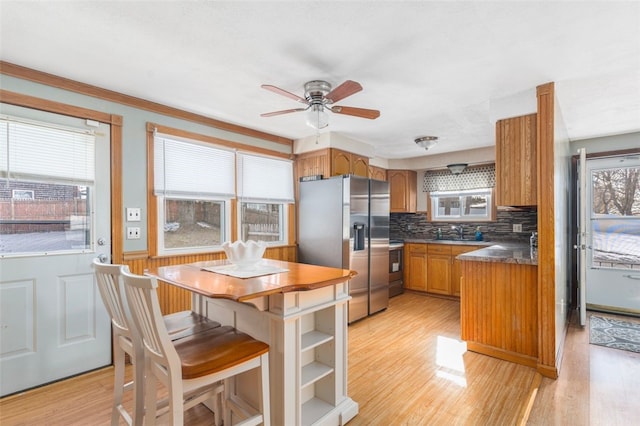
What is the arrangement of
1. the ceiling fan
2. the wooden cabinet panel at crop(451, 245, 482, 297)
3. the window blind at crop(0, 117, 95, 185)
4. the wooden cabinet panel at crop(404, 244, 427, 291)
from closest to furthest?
the window blind at crop(0, 117, 95, 185)
the ceiling fan
the wooden cabinet panel at crop(451, 245, 482, 297)
the wooden cabinet panel at crop(404, 244, 427, 291)

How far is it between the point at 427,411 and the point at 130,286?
1.94m

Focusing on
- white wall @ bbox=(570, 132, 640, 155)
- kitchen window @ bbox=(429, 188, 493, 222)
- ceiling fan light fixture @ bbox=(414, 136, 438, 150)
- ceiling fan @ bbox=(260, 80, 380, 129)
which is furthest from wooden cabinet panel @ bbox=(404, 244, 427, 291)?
ceiling fan @ bbox=(260, 80, 380, 129)

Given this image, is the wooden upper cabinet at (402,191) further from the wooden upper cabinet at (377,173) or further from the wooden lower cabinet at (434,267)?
the wooden lower cabinet at (434,267)

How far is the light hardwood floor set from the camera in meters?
1.95

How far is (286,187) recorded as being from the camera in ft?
13.5

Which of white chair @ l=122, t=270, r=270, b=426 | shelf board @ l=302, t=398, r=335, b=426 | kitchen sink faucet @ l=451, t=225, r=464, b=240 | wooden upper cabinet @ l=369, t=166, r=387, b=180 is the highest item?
wooden upper cabinet @ l=369, t=166, r=387, b=180

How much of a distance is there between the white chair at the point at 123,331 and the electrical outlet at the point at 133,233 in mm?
1191

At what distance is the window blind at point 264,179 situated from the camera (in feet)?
11.9

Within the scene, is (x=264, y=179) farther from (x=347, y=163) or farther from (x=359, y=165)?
(x=359, y=165)

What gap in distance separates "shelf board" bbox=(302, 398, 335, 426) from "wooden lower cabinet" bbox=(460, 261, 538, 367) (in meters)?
1.74

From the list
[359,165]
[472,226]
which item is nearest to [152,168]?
[359,165]

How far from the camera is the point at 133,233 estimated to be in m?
2.77

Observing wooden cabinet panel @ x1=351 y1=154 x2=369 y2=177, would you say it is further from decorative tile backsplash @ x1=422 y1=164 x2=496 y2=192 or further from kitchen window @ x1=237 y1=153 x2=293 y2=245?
decorative tile backsplash @ x1=422 y1=164 x2=496 y2=192

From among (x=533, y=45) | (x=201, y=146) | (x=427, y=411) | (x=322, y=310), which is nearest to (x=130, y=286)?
(x=322, y=310)
